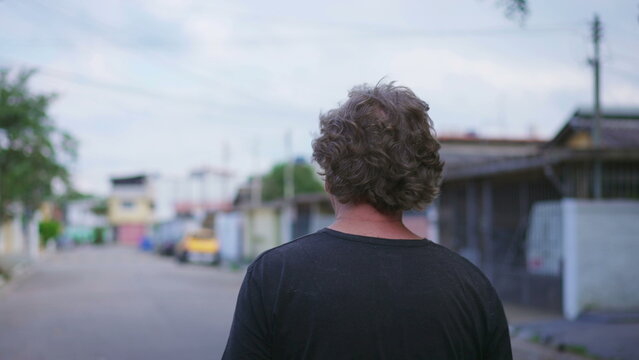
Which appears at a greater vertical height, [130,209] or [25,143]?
[25,143]

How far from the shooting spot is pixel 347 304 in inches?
68.0

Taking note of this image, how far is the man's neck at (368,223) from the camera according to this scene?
183cm

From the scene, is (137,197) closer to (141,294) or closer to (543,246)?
(141,294)

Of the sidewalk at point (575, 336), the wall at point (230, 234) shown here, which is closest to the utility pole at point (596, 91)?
the sidewalk at point (575, 336)

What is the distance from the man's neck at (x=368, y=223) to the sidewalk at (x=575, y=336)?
788cm

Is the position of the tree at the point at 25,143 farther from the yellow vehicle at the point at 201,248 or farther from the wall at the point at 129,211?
the wall at the point at 129,211

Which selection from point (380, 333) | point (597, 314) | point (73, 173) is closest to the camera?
point (380, 333)

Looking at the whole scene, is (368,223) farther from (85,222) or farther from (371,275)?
(85,222)

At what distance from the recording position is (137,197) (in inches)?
3366

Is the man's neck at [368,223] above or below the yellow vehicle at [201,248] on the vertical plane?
above

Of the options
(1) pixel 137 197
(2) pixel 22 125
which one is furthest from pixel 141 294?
(1) pixel 137 197

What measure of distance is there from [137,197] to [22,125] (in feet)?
217

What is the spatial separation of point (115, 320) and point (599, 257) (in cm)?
870

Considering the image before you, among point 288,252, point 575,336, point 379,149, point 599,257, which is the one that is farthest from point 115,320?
point 379,149
